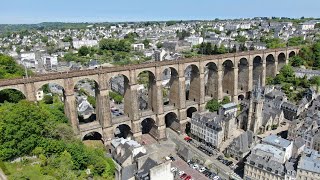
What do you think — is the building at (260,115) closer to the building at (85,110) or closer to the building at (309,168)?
the building at (309,168)

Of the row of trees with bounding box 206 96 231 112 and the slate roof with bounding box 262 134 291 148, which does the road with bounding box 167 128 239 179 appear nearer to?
the slate roof with bounding box 262 134 291 148

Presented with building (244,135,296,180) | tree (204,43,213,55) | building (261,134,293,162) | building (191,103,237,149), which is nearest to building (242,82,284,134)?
building (191,103,237,149)

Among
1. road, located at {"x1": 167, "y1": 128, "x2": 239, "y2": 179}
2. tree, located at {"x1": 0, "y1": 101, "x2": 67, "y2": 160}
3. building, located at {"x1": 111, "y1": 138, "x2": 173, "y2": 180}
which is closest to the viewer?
tree, located at {"x1": 0, "y1": 101, "x2": 67, "y2": 160}

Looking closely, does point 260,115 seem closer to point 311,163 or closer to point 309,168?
point 311,163

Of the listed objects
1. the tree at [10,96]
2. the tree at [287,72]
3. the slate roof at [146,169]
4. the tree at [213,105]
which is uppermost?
the tree at [10,96]

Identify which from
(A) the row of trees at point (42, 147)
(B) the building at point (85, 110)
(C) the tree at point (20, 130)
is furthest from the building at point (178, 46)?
(C) the tree at point (20, 130)

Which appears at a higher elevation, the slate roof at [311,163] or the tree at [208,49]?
the tree at [208,49]

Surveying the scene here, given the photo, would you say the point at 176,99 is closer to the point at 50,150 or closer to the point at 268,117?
the point at 268,117

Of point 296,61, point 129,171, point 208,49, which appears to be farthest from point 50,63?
point 129,171
